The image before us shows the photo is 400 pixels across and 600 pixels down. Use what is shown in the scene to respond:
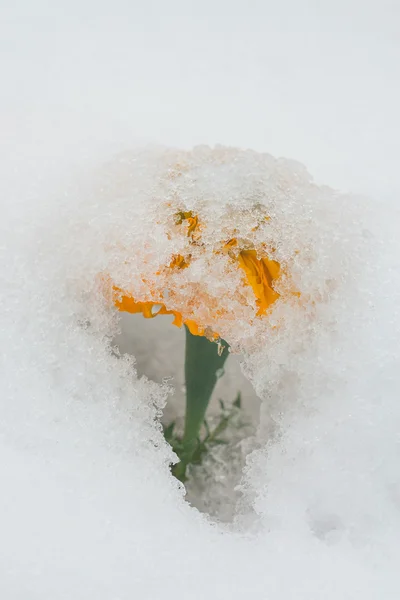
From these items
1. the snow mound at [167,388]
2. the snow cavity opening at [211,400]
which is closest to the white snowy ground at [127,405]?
the snow mound at [167,388]

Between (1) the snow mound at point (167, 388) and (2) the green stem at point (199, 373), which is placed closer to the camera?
(1) the snow mound at point (167, 388)

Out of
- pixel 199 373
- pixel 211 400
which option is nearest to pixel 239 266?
pixel 199 373

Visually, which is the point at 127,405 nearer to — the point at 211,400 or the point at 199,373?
the point at 199,373

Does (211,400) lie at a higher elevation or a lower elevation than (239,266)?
lower

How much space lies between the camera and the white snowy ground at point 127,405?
0.93 feet

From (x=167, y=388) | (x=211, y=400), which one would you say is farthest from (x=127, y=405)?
(x=211, y=400)

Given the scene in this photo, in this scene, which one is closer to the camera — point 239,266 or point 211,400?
point 239,266

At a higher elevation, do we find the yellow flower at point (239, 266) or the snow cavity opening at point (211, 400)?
the yellow flower at point (239, 266)

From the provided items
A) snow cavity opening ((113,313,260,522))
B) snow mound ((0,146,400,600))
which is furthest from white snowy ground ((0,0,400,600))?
snow cavity opening ((113,313,260,522))

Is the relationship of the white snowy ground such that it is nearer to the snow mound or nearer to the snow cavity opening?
the snow mound

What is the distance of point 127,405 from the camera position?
0.37 metres

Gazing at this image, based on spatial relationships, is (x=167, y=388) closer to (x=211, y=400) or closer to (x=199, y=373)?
(x=199, y=373)

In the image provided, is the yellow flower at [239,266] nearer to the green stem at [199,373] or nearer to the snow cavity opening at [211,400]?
the green stem at [199,373]

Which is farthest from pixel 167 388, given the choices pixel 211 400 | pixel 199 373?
pixel 211 400
